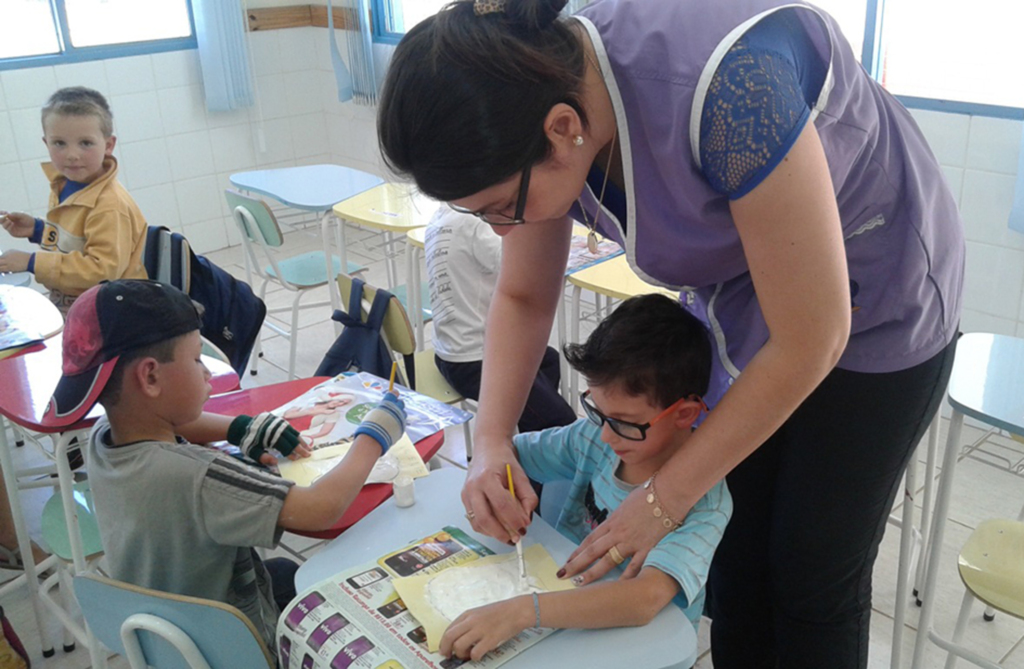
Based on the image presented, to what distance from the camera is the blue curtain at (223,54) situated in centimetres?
500

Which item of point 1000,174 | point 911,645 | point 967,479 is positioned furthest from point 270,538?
point 1000,174

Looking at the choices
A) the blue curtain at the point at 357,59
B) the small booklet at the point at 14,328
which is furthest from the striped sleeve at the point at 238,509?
the blue curtain at the point at 357,59

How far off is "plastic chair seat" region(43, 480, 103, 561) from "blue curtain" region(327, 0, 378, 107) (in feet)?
11.3

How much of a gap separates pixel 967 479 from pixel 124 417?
2.51m

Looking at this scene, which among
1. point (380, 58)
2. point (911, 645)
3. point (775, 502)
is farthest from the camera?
point (380, 58)

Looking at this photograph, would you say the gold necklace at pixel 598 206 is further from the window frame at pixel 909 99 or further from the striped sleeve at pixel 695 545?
the window frame at pixel 909 99

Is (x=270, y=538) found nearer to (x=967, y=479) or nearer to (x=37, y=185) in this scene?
(x=967, y=479)

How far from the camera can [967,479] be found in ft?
9.39

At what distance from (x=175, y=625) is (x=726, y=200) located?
892 millimetres

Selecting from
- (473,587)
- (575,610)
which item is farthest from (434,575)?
(575,610)

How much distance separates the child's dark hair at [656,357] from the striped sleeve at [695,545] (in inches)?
6.5

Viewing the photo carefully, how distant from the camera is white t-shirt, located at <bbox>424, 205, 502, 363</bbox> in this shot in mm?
2479

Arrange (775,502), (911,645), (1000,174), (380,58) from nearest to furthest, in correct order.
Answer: (775,502) → (911,645) → (1000,174) → (380,58)

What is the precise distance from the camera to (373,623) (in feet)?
3.72
